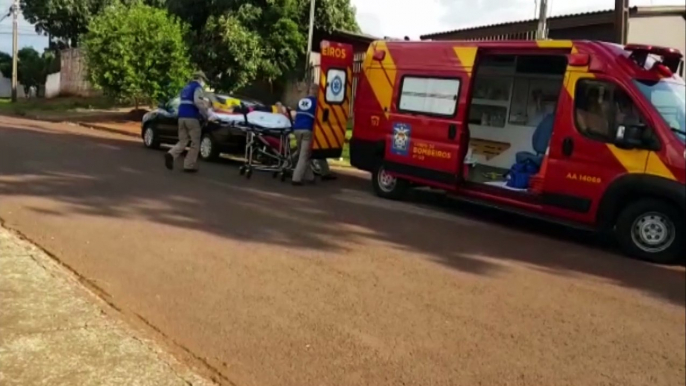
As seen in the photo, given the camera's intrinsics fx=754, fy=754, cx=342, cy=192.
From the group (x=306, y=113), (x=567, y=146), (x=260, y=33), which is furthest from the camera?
(x=260, y=33)

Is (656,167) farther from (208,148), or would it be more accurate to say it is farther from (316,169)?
(208,148)

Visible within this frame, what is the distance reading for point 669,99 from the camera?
8594 millimetres

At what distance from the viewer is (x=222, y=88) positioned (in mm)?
25891

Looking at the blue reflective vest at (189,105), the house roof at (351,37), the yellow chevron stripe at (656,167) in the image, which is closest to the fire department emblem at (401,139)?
the yellow chevron stripe at (656,167)

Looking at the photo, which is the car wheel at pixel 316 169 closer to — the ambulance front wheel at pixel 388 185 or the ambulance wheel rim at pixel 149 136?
the ambulance front wheel at pixel 388 185

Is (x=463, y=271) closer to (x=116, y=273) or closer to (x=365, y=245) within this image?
(x=365, y=245)

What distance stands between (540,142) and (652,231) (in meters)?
2.43

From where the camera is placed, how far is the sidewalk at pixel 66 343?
4105mm

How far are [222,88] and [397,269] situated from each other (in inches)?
782

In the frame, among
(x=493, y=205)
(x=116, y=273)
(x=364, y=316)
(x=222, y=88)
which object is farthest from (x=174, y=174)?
(x=222, y=88)

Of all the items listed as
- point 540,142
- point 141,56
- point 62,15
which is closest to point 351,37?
point 141,56

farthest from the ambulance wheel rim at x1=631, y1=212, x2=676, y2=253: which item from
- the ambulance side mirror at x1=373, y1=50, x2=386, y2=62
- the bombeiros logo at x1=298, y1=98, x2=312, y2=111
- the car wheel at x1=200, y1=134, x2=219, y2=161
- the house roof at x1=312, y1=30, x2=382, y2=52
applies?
the house roof at x1=312, y1=30, x2=382, y2=52

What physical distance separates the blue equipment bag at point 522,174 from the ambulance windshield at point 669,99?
6.25ft

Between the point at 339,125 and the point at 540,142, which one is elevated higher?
the point at 540,142
